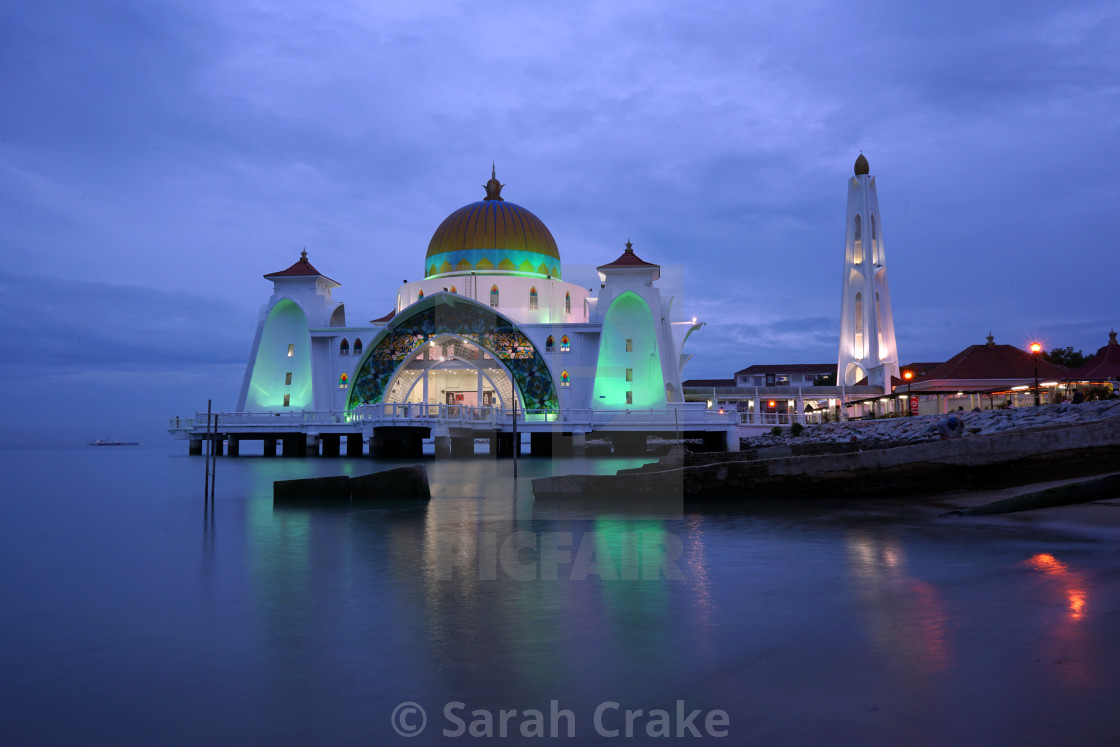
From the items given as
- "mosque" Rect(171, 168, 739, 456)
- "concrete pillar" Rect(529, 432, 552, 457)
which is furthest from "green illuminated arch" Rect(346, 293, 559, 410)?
"concrete pillar" Rect(529, 432, 552, 457)

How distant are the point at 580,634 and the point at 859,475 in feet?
30.6

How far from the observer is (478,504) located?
15.3 meters

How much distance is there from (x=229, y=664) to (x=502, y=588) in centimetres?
265

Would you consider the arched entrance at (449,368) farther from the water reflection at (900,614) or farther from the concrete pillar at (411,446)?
the water reflection at (900,614)

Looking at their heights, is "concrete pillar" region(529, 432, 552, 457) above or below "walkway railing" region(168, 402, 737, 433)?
below

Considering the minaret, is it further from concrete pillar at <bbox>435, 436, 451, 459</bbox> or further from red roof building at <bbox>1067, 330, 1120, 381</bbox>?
concrete pillar at <bbox>435, 436, 451, 459</bbox>

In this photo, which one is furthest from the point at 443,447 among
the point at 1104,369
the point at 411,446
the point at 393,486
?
the point at 1104,369

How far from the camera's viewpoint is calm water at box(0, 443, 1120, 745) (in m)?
4.09

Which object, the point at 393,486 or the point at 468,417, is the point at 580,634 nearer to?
the point at 393,486

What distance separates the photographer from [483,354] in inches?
1543

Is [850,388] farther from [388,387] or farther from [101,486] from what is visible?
[101,486]

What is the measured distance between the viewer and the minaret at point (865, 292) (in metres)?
52.8

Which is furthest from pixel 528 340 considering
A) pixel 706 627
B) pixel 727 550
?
pixel 706 627

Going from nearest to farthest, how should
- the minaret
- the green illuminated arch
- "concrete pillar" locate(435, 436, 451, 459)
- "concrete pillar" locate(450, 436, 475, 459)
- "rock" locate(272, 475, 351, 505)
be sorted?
1. "rock" locate(272, 475, 351, 505)
2. "concrete pillar" locate(435, 436, 451, 459)
3. "concrete pillar" locate(450, 436, 475, 459)
4. the green illuminated arch
5. the minaret
